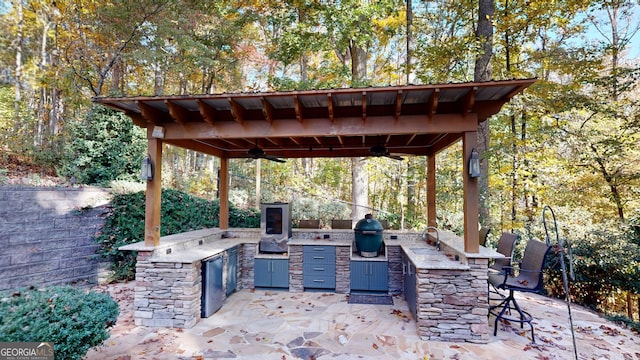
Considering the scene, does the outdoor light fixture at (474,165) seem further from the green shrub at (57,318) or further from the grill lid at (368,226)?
Result: the green shrub at (57,318)

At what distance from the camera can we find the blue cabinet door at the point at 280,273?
5332 mm

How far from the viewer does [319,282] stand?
5254 millimetres

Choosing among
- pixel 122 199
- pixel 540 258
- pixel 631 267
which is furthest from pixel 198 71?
pixel 631 267

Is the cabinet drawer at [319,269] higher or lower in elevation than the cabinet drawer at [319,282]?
higher

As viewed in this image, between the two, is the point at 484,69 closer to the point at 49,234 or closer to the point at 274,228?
the point at 274,228

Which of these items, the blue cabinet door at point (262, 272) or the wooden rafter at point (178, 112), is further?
the blue cabinet door at point (262, 272)

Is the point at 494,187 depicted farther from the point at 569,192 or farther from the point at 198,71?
the point at 198,71

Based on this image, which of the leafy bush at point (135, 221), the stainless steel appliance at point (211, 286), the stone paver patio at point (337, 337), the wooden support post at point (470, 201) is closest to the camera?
the stone paver patio at point (337, 337)

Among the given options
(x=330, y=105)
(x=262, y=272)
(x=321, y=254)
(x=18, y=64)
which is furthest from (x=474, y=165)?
(x=18, y=64)

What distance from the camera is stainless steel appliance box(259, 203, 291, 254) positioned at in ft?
17.9

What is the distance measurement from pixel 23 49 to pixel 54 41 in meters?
1.22
